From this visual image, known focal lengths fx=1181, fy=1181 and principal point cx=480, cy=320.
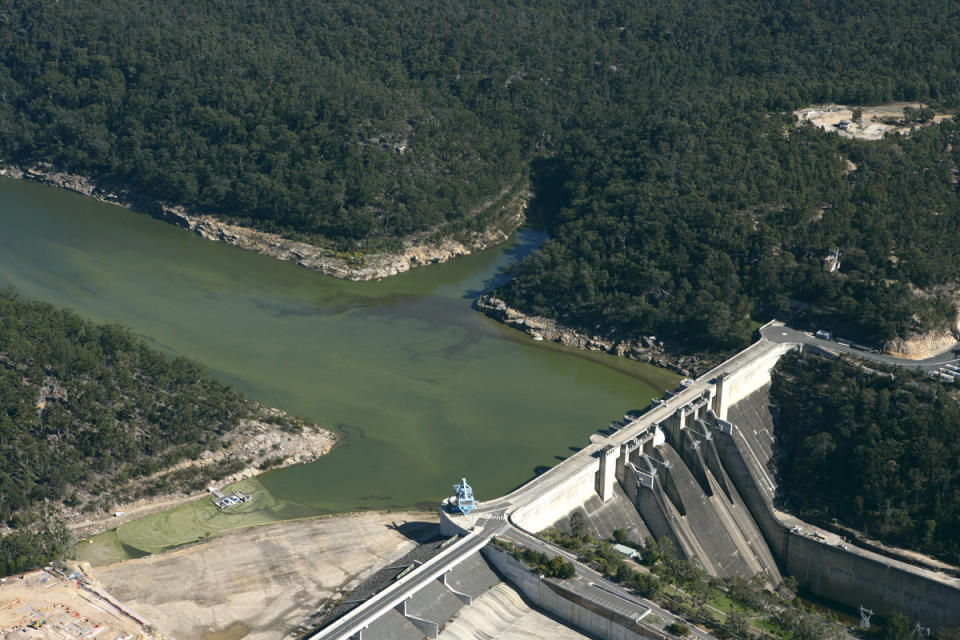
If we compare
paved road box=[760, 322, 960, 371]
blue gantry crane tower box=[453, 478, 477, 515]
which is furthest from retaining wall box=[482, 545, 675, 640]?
paved road box=[760, 322, 960, 371]

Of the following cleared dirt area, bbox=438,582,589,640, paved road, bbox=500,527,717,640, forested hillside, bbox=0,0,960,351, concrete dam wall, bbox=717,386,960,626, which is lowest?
concrete dam wall, bbox=717,386,960,626

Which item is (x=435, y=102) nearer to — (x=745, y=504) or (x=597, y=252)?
(x=597, y=252)

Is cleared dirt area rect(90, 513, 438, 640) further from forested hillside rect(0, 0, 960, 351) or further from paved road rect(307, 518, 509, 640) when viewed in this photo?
forested hillside rect(0, 0, 960, 351)

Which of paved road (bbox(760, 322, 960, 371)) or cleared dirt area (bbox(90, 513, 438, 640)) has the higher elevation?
paved road (bbox(760, 322, 960, 371))

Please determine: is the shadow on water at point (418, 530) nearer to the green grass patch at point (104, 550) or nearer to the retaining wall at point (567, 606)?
the retaining wall at point (567, 606)

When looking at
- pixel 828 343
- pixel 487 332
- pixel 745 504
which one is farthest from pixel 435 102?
pixel 745 504

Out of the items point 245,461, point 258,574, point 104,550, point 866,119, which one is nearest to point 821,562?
point 258,574
